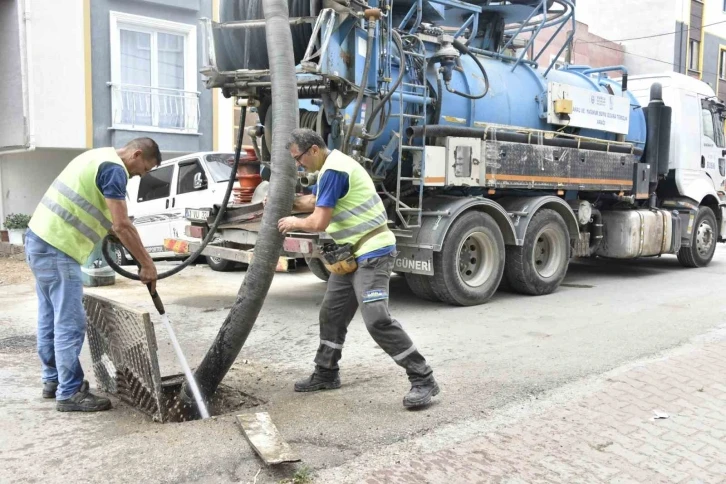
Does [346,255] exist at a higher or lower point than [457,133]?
lower

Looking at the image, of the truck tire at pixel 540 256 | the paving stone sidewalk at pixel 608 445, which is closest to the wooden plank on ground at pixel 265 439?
the paving stone sidewalk at pixel 608 445

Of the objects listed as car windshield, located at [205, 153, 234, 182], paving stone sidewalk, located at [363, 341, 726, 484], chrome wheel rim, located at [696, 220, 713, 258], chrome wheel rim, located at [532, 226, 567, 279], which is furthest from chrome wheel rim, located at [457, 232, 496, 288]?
chrome wheel rim, located at [696, 220, 713, 258]


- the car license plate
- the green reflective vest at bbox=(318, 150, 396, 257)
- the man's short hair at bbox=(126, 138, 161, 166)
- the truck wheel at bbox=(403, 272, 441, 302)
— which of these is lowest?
the truck wheel at bbox=(403, 272, 441, 302)

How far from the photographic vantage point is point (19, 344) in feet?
18.9

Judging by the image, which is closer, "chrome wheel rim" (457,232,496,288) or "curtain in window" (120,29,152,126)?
"chrome wheel rim" (457,232,496,288)

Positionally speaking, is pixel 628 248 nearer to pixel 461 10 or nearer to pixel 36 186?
pixel 461 10

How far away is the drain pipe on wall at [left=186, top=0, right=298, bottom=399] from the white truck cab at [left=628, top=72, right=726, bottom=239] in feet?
27.4

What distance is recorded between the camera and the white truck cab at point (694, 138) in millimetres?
10891

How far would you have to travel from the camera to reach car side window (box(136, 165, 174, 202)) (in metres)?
10.4

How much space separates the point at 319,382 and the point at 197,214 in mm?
3786

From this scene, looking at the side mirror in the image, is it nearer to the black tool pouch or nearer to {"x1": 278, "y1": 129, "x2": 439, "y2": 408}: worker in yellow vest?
{"x1": 278, "y1": 129, "x2": 439, "y2": 408}: worker in yellow vest

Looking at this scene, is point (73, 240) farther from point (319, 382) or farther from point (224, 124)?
point (224, 124)

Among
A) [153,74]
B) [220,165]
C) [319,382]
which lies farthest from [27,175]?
[319,382]

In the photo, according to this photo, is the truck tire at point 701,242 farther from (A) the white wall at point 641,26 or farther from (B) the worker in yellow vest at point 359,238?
(A) the white wall at point 641,26
